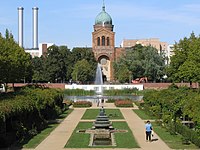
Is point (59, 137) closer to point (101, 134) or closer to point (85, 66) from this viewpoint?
point (101, 134)

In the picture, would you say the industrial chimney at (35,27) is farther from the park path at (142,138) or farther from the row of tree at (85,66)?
the park path at (142,138)

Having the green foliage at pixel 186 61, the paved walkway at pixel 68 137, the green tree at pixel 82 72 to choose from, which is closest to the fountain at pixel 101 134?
the paved walkway at pixel 68 137

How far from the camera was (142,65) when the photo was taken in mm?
94062

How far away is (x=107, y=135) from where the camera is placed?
1151 inches

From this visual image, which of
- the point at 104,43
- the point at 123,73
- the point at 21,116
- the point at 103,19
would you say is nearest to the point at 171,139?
the point at 21,116

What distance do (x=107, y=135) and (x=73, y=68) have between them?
235 feet

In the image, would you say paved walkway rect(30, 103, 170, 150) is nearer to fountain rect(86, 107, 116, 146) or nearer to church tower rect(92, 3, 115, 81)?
fountain rect(86, 107, 116, 146)

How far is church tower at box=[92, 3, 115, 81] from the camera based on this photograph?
111 m

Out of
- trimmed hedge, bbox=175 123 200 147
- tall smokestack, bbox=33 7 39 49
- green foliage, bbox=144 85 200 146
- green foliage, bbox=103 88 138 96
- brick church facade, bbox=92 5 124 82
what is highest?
tall smokestack, bbox=33 7 39 49

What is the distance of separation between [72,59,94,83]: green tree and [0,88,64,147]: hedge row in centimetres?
5777

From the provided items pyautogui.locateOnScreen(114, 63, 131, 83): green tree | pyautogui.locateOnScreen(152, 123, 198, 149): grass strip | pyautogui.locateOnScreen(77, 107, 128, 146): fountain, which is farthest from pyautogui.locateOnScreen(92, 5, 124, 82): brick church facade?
pyautogui.locateOnScreen(77, 107, 128, 146): fountain

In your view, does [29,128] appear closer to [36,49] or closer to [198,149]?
[198,149]

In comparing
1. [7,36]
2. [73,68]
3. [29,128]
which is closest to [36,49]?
[73,68]

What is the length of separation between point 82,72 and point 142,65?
463 inches
